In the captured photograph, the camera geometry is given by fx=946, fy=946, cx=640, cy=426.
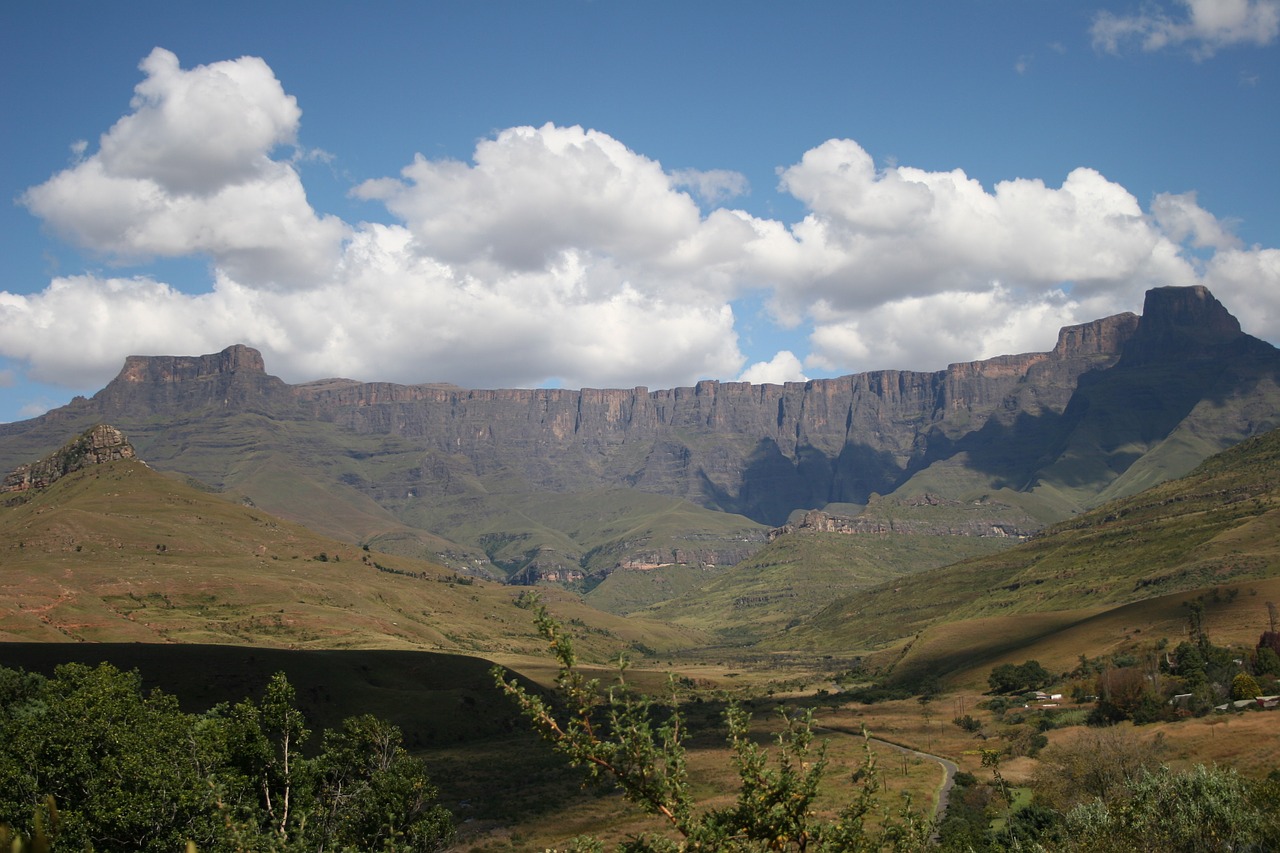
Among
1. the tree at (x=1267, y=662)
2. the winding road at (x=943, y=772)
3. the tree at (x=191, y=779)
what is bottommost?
the winding road at (x=943, y=772)

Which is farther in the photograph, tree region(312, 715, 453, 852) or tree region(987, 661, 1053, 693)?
tree region(987, 661, 1053, 693)

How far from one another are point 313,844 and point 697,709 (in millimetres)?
164541

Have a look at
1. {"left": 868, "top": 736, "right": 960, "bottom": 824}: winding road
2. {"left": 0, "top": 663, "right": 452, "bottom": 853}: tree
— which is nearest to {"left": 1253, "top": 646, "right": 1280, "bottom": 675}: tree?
{"left": 868, "top": 736, "right": 960, "bottom": 824}: winding road

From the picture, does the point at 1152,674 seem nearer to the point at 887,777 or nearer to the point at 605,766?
the point at 887,777

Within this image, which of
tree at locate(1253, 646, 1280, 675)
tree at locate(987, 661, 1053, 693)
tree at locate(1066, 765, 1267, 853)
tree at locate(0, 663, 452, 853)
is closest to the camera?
tree at locate(0, 663, 452, 853)

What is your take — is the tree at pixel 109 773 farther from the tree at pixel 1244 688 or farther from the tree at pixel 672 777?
the tree at pixel 1244 688

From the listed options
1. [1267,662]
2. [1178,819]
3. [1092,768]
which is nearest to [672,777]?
[1178,819]

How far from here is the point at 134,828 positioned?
3912 centimetres

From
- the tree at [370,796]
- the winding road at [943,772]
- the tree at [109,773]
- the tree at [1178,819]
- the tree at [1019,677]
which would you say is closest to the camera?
the tree at [109,773]

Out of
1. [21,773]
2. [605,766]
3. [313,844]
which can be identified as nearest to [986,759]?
[313,844]

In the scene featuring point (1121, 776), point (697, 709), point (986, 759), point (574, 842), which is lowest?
point (697, 709)

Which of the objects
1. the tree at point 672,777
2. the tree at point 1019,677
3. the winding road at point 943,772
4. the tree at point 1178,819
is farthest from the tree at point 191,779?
the tree at point 1019,677

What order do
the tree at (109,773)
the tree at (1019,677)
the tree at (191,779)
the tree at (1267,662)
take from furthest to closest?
the tree at (1019,677), the tree at (1267,662), the tree at (191,779), the tree at (109,773)

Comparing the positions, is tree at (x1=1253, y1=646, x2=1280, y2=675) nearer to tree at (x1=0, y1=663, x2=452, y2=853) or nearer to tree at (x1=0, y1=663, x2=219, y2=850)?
tree at (x1=0, y1=663, x2=452, y2=853)
